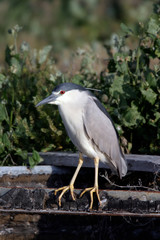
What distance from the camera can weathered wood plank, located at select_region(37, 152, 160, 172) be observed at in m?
3.94

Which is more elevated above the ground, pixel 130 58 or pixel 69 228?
pixel 130 58

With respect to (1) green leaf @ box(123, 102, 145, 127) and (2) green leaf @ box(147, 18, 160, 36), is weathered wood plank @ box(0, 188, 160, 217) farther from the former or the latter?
(2) green leaf @ box(147, 18, 160, 36)

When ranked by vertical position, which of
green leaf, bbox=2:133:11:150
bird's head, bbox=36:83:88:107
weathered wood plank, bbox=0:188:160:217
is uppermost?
bird's head, bbox=36:83:88:107

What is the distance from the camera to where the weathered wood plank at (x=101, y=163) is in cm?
394

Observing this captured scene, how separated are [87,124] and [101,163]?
723 mm

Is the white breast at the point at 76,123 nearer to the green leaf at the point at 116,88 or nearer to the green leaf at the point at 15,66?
the green leaf at the point at 116,88

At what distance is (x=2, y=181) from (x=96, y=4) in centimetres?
→ 994

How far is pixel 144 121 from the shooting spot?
14.7ft

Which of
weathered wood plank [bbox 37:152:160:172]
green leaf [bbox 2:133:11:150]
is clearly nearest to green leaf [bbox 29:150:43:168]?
weathered wood plank [bbox 37:152:160:172]

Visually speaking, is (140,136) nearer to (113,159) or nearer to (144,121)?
(144,121)

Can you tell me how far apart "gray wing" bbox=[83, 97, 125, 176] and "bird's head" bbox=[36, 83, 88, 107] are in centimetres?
14

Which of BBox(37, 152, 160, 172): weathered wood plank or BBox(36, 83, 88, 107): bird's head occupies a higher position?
BBox(36, 83, 88, 107): bird's head

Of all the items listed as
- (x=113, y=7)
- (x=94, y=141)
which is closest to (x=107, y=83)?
(x=94, y=141)

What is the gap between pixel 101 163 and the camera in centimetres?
441
